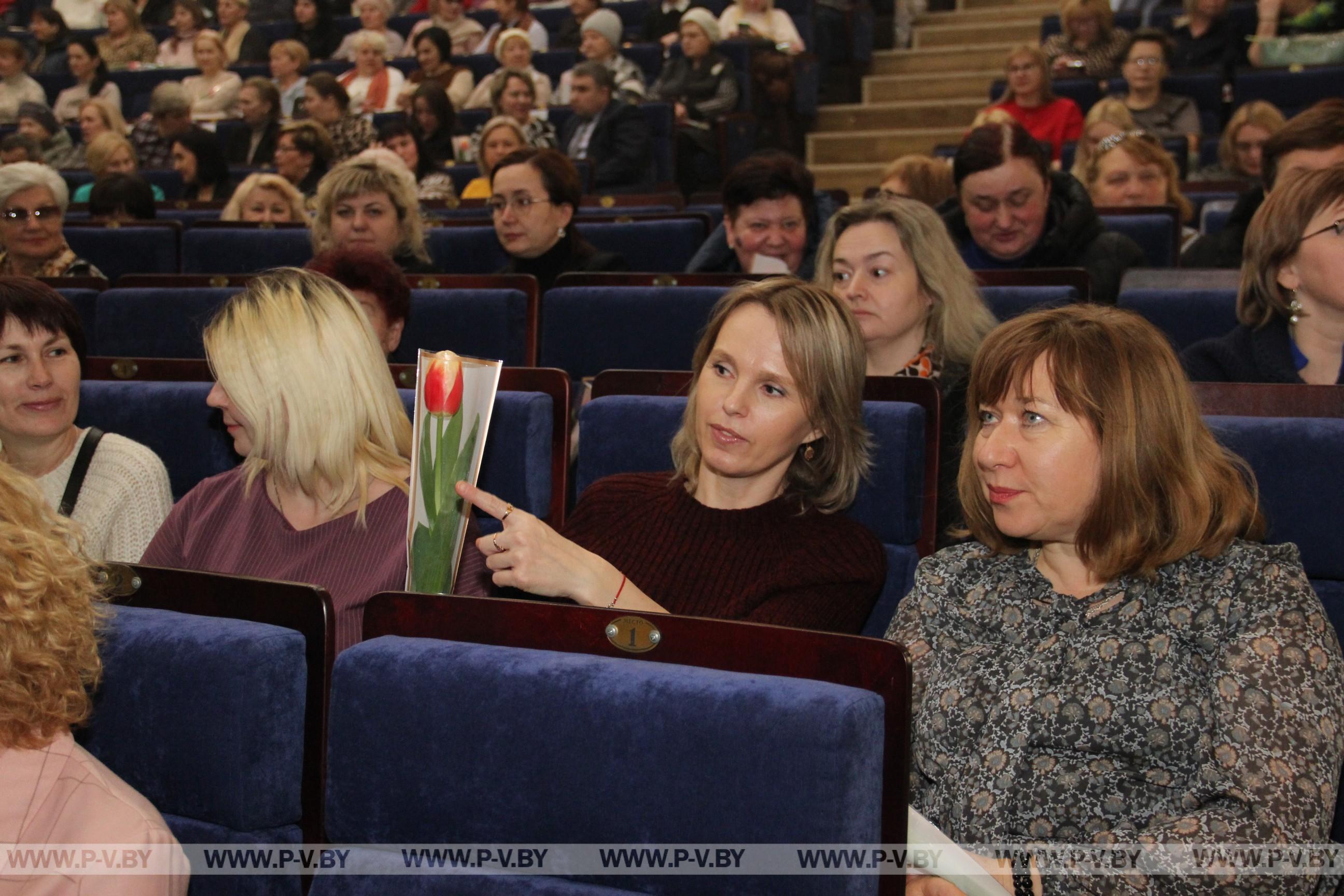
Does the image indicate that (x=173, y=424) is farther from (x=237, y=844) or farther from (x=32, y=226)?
(x=32, y=226)

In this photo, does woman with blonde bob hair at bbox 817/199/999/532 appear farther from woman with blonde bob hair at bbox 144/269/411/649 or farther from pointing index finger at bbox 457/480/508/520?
pointing index finger at bbox 457/480/508/520

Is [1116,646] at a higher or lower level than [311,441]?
lower

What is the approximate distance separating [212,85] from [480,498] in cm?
741

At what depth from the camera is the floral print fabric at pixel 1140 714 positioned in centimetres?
113

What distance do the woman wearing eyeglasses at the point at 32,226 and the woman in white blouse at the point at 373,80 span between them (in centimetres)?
375

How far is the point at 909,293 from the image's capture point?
7.43 feet

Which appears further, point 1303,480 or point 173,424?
point 173,424

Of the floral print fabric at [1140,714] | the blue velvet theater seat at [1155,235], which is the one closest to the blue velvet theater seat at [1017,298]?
the blue velvet theater seat at [1155,235]

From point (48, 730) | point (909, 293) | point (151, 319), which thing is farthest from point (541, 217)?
point (48, 730)

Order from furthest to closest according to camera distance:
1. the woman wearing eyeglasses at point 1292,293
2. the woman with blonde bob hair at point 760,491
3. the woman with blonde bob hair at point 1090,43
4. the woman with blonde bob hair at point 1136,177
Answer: the woman with blonde bob hair at point 1090,43 < the woman with blonde bob hair at point 1136,177 < the woman wearing eyeglasses at point 1292,293 < the woman with blonde bob hair at point 760,491

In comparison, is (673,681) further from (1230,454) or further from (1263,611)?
(1230,454)

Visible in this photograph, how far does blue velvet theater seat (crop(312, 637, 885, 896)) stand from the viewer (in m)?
0.89

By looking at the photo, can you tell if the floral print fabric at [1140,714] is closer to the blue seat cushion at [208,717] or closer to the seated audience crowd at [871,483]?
the seated audience crowd at [871,483]

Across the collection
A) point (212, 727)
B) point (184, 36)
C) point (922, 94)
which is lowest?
point (212, 727)
